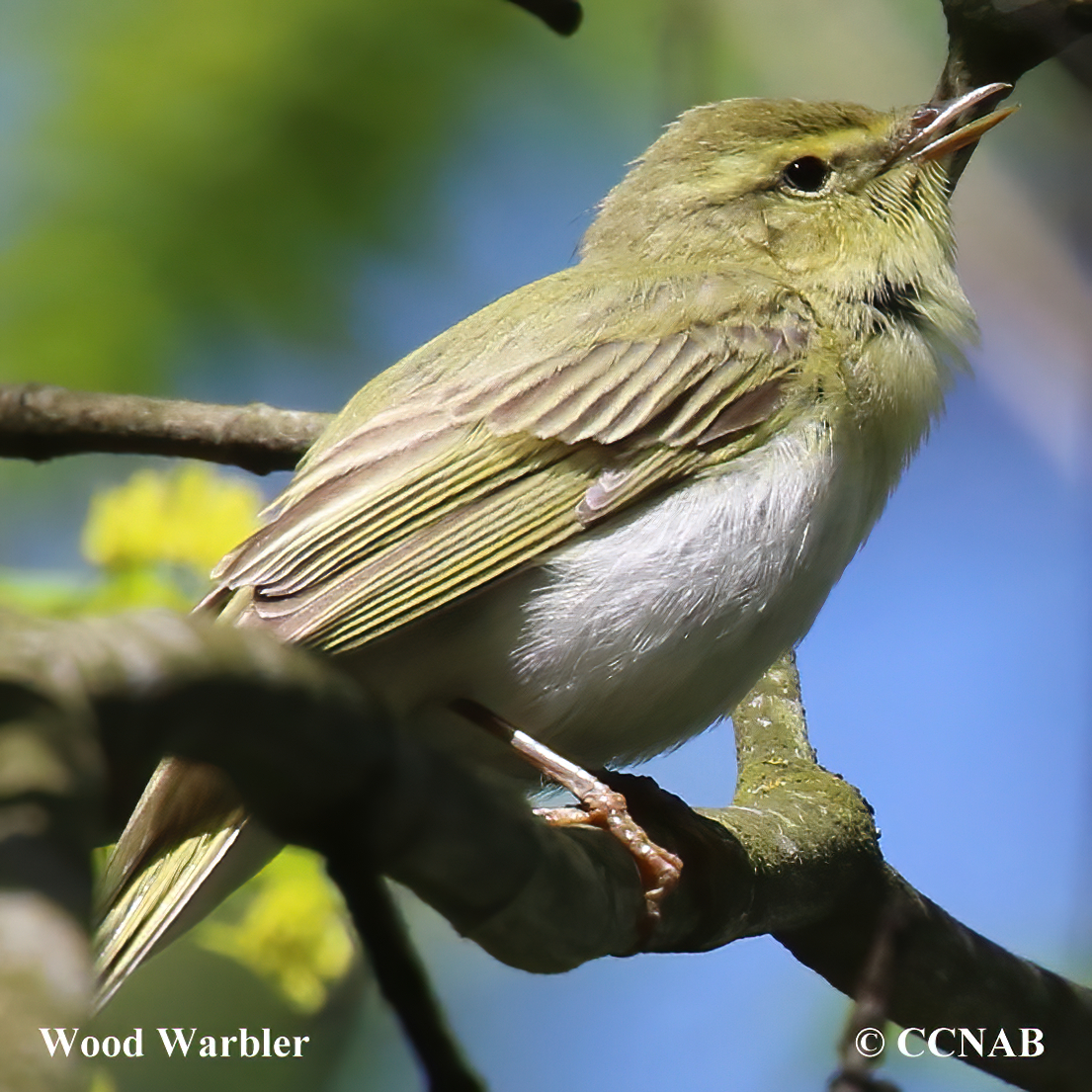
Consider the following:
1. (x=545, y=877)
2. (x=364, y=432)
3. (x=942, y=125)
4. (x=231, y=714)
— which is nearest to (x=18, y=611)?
(x=231, y=714)

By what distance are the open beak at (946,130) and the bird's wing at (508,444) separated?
693 millimetres

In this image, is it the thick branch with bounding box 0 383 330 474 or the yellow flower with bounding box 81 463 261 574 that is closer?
the yellow flower with bounding box 81 463 261 574

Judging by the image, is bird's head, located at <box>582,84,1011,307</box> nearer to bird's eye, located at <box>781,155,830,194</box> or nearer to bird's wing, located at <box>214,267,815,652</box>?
bird's eye, located at <box>781,155,830,194</box>

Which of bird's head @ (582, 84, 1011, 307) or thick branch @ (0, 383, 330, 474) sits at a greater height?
bird's head @ (582, 84, 1011, 307)

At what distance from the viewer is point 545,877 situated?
200cm

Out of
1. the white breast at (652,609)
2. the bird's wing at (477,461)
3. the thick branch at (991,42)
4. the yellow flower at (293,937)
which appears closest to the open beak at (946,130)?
the thick branch at (991,42)

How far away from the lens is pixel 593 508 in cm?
311

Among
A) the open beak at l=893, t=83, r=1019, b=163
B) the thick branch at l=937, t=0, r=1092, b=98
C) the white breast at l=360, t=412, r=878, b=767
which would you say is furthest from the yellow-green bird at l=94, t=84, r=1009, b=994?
the thick branch at l=937, t=0, r=1092, b=98

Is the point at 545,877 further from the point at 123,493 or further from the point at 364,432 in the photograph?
the point at 123,493

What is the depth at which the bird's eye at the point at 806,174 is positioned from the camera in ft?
12.8

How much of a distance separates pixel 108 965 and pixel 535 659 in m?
1.10

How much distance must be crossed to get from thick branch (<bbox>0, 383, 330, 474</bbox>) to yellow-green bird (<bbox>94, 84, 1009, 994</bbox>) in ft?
2.53

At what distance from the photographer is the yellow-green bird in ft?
9.89

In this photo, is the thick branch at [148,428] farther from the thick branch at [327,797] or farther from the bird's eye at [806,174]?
the thick branch at [327,797]
